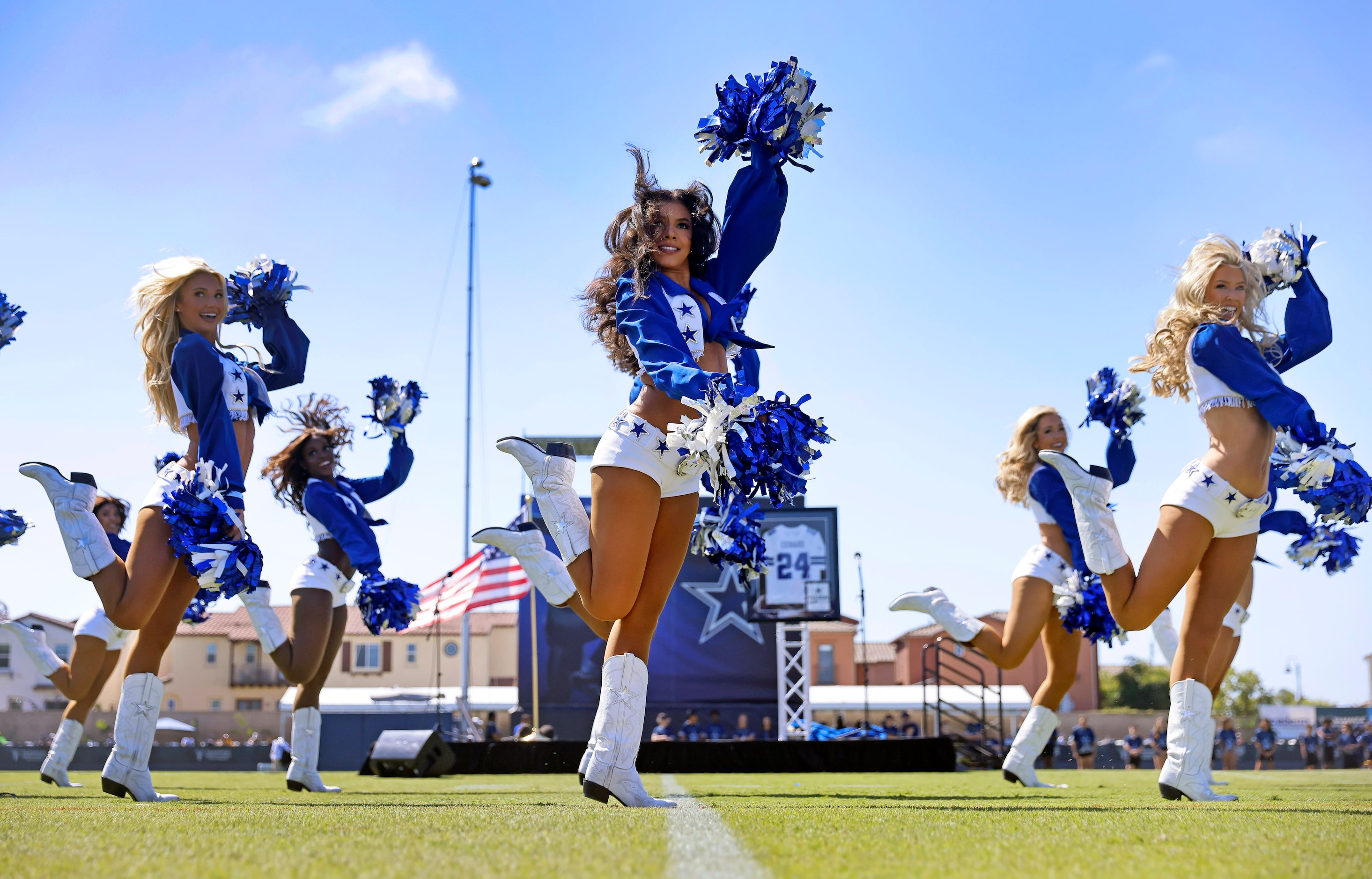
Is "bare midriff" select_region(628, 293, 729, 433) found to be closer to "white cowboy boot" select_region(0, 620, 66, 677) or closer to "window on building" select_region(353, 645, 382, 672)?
"white cowboy boot" select_region(0, 620, 66, 677)

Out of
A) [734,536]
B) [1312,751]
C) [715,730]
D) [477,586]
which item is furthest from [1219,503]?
[1312,751]

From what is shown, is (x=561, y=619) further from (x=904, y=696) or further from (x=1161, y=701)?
(x=1161, y=701)

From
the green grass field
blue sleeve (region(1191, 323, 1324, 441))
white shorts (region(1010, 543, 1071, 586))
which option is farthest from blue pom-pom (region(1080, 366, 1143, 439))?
the green grass field

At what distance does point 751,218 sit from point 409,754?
718cm

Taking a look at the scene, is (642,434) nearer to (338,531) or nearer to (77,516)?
(77,516)

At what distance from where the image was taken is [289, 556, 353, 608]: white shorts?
6.32 metres

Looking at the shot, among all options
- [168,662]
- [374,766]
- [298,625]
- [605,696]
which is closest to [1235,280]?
[605,696]

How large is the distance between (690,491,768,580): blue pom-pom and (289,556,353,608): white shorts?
3186 mm

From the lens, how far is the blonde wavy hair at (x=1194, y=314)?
473 centimetres

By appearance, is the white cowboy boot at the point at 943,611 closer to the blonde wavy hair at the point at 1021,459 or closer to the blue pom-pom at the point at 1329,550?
the blonde wavy hair at the point at 1021,459

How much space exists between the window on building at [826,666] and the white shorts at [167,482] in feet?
141

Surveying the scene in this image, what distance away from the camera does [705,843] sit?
223cm

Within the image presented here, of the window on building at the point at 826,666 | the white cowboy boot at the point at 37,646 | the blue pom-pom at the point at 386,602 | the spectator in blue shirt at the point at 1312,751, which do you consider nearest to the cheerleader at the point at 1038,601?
the blue pom-pom at the point at 386,602

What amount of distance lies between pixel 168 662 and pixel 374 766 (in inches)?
1688
